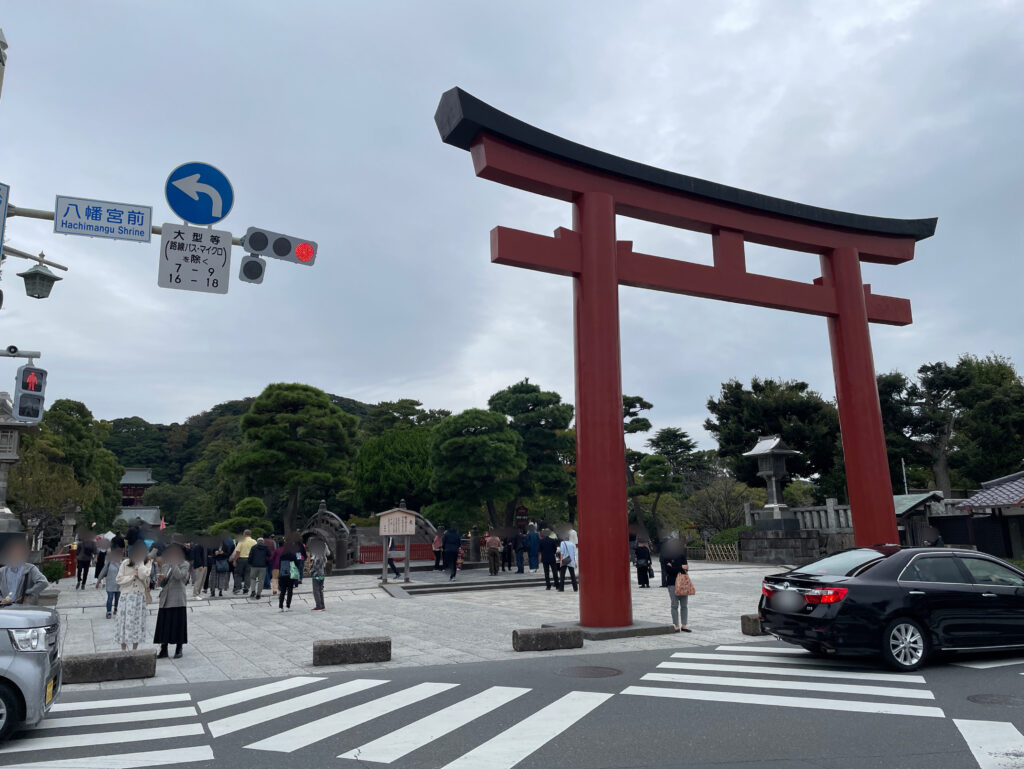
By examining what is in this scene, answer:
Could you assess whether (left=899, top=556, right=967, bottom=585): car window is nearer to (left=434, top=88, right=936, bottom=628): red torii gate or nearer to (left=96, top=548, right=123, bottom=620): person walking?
(left=434, top=88, right=936, bottom=628): red torii gate

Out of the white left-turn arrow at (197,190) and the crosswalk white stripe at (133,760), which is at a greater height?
the white left-turn arrow at (197,190)

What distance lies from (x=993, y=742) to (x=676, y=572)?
659 cm

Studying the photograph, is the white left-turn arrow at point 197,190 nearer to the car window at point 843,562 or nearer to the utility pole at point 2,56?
the utility pole at point 2,56

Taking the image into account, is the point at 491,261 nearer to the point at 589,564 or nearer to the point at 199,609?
the point at 589,564

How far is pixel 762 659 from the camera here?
8469 mm

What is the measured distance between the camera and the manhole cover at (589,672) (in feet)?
24.9

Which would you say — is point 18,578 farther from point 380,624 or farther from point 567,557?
point 567,557

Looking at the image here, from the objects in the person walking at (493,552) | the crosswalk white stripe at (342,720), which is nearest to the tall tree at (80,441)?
the person walking at (493,552)

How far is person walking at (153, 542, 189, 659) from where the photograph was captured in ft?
30.6

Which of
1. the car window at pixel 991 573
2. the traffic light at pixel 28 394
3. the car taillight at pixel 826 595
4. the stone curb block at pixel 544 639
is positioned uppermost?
the traffic light at pixel 28 394

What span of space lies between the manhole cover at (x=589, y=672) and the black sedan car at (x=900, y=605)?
204cm

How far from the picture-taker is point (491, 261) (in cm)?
1025

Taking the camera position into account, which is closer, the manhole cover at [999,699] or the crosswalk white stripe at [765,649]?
the manhole cover at [999,699]

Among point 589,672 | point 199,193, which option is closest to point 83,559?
point 199,193
